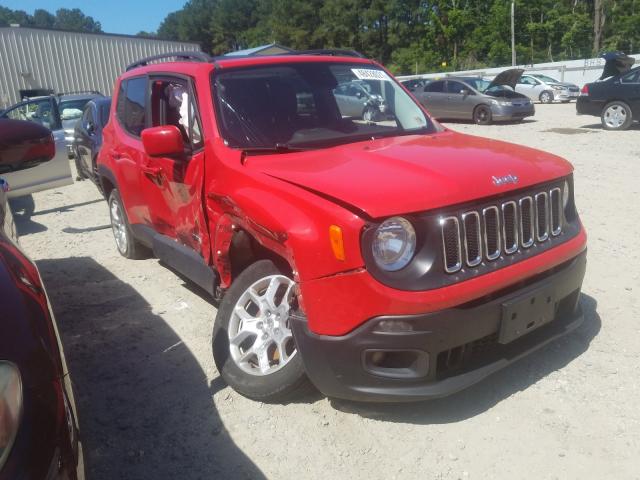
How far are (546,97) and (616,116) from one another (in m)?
12.9

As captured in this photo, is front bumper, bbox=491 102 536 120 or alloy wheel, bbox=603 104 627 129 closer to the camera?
alloy wheel, bbox=603 104 627 129

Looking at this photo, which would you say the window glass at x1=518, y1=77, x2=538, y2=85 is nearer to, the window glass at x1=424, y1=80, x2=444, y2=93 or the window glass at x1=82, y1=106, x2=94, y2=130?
the window glass at x1=424, y1=80, x2=444, y2=93

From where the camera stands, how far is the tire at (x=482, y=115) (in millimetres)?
17766

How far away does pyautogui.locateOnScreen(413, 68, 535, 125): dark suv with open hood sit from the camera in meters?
17.5

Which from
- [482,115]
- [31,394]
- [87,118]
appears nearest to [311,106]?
[31,394]

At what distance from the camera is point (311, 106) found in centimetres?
393

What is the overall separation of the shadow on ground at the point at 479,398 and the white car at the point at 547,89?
81.3 ft

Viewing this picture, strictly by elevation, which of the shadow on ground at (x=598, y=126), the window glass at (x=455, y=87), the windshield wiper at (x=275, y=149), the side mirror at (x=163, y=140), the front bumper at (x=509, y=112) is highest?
the window glass at (x=455, y=87)

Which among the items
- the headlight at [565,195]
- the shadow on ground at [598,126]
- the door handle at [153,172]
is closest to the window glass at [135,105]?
the door handle at [153,172]

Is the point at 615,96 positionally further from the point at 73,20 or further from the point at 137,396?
the point at 73,20

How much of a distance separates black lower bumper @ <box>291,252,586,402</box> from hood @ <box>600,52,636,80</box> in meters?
13.3

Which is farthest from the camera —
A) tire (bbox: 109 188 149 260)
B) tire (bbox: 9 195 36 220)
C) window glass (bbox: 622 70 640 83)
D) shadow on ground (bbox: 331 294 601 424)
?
window glass (bbox: 622 70 640 83)

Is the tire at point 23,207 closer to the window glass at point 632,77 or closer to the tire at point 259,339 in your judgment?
the tire at point 259,339

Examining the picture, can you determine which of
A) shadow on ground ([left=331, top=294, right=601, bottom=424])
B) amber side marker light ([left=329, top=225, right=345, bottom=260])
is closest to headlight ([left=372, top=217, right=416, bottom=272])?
amber side marker light ([left=329, top=225, right=345, bottom=260])
